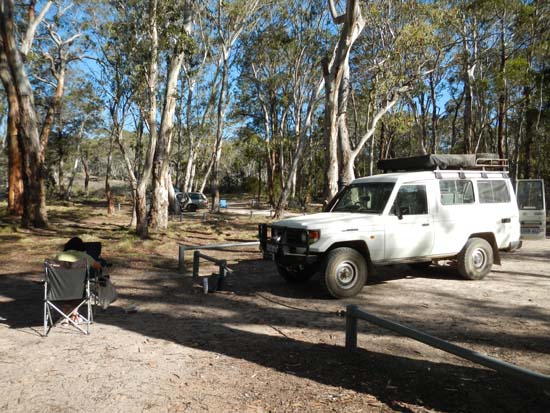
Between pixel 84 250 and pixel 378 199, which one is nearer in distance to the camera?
pixel 84 250

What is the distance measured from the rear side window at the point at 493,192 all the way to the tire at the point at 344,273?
3232mm

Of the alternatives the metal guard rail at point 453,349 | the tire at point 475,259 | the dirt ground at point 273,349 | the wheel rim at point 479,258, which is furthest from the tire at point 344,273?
the wheel rim at point 479,258

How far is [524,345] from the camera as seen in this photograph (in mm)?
5316

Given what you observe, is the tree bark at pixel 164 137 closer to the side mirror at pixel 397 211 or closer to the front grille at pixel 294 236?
the front grille at pixel 294 236

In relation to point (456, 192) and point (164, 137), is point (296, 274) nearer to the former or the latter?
point (456, 192)

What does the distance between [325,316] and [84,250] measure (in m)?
4.02

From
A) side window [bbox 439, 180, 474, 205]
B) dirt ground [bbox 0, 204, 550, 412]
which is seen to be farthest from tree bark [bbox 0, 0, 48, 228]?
side window [bbox 439, 180, 474, 205]

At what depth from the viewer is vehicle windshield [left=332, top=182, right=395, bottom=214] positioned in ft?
26.5

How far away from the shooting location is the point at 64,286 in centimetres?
577

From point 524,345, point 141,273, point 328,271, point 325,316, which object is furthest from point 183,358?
point 141,273

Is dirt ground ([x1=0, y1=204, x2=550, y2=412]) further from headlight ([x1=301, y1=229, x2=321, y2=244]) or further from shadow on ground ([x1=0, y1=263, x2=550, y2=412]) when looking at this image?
headlight ([x1=301, y1=229, x2=321, y2=244])

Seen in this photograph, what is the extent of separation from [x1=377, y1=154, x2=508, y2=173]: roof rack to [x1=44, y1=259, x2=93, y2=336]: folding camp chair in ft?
20.7

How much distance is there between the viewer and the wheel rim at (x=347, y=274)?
739 centimetres

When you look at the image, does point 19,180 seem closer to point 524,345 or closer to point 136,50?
point 136,50
